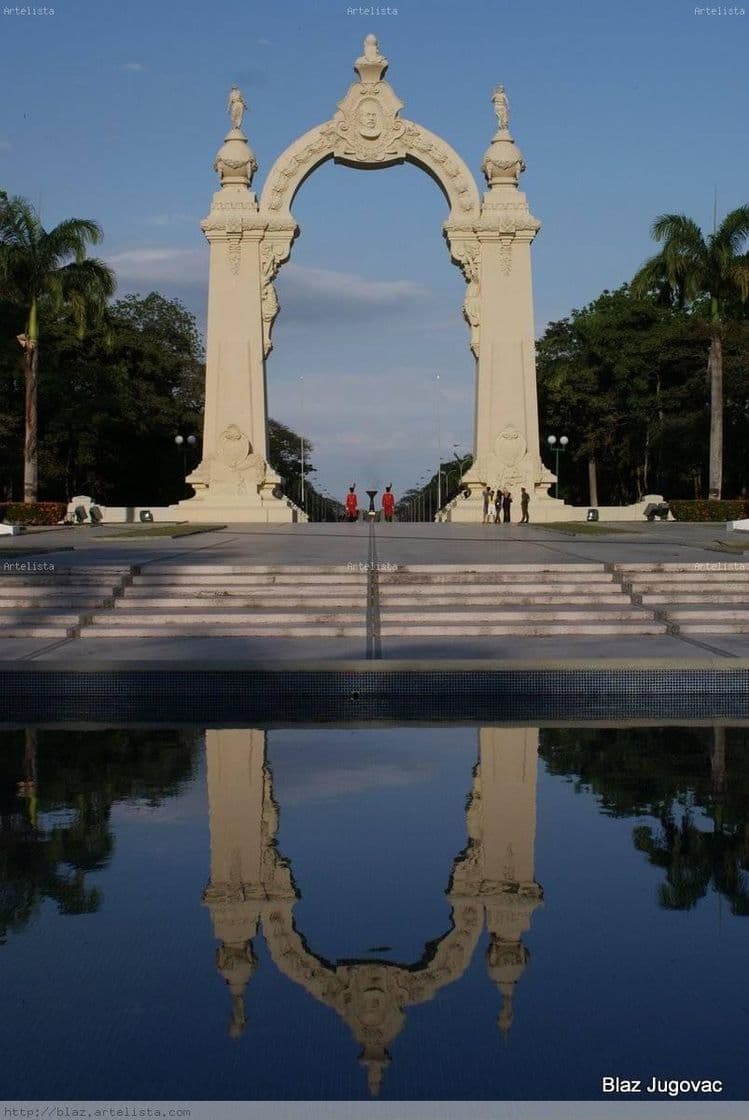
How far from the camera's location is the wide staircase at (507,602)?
1516cm

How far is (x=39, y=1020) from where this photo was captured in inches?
183

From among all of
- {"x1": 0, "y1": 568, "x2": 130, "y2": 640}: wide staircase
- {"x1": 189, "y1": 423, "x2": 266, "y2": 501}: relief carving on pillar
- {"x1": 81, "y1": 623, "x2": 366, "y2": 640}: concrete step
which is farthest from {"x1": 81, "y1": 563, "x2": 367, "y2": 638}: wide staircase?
{"x1": 189, "y1": 423, "x2": 266, "y2": 501}: relief carving on pillar

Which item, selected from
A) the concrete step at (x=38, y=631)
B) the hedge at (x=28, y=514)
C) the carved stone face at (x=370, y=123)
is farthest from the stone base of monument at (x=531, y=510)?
the concrete step at (x=38, y=631)

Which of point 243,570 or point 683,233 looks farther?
point 683,233

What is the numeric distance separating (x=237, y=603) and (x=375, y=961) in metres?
11.6

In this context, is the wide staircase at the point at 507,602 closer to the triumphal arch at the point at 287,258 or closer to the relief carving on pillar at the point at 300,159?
the triumphal arch at the point at 287,258

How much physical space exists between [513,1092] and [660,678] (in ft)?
27.0

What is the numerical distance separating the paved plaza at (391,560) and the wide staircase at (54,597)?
1.20 feet

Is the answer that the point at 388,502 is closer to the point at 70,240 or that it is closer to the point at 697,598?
the point at 70,240

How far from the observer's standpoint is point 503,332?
45500mm

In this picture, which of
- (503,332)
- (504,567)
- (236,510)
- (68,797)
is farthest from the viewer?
(503,332)

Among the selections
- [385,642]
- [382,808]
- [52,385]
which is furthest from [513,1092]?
[52,385]

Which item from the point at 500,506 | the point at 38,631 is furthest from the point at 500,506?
the point at 38,631

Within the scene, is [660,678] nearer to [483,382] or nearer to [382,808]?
[382,808]
